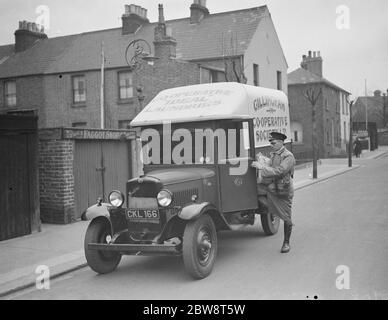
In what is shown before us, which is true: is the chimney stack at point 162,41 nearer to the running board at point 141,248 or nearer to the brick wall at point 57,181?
the brick wall at point 57,181

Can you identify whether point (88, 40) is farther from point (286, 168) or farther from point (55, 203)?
point (286, 168)

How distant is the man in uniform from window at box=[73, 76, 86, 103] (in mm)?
20402

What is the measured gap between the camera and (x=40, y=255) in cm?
777

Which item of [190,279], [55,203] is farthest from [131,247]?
[55,203]

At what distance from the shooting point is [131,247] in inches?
241

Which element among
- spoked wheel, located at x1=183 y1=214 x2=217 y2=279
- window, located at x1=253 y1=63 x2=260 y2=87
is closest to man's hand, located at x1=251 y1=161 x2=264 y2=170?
spoked wheel, located at x1=183 y1=214 x2=217 y2=279

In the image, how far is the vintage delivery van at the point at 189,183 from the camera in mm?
6250

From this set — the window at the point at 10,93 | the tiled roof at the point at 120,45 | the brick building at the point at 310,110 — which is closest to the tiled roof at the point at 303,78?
the brick building at the point at 310,110

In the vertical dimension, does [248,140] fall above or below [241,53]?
below

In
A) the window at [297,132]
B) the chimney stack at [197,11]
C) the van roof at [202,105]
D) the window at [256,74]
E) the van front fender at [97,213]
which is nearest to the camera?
the van front fender at [97,213]

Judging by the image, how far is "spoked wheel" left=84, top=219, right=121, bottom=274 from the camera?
6.50 metres

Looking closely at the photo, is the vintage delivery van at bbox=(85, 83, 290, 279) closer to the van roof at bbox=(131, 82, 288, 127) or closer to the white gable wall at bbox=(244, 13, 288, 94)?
the van roof at bbox=(131, 82, 288, 127)

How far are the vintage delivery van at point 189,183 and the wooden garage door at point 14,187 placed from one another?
3.01 m

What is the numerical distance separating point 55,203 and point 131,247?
5.22 metres
